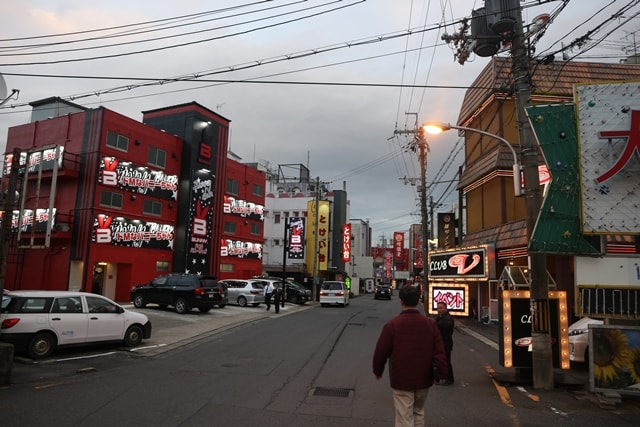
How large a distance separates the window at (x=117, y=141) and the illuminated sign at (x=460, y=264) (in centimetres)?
1921

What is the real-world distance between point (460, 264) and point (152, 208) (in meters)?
19.7

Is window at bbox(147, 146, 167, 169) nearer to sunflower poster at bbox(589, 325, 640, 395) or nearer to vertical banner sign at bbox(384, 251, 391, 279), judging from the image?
sunflower poster at bbox(589, 325, 640, 395)

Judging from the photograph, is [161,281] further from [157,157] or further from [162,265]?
[157,157]

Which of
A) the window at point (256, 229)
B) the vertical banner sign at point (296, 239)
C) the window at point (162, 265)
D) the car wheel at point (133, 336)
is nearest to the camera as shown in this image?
the car wheel at point (133, 336)

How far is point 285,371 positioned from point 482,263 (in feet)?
44.3

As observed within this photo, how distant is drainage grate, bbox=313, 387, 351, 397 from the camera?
8.01m

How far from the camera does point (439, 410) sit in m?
7.13

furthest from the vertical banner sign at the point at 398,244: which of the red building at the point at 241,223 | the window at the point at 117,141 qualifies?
the window at the point at 117,141

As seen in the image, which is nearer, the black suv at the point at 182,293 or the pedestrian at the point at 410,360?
the pedestrian at the point at 410,360

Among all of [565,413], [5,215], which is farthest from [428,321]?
[5,215]

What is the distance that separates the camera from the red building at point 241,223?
1547 inches

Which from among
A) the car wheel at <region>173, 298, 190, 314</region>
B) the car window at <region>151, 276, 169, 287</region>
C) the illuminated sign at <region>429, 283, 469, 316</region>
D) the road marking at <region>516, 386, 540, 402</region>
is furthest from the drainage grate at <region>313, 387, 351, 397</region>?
the car window at <region>151, 276, 169, 287</region>

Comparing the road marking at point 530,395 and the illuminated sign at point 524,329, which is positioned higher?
the illuminated sign at point 524,329

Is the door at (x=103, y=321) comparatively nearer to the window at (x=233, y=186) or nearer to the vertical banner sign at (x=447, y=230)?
Result: the vertical banner sign at (x=447, y=230)
